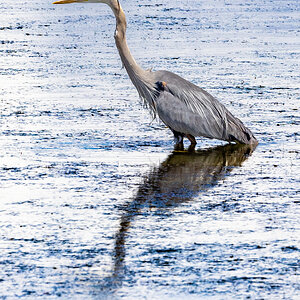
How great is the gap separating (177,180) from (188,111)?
2.35m

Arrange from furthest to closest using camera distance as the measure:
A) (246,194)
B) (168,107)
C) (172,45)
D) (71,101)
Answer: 1. (172,45)
2. (71,101)
3. (168,107)
4. (246,194)

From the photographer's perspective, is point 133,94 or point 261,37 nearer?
point 133,94

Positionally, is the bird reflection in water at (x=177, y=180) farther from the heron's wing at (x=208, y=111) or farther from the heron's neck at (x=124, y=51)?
the heron's neck at (x=124, y=51)

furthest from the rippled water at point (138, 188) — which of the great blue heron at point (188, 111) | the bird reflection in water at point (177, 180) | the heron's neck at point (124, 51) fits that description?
the heron's neck at point (124, 51)

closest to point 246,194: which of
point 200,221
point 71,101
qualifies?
point 200,221

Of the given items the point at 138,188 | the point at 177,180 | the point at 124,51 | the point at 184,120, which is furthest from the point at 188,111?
the point at 138,188

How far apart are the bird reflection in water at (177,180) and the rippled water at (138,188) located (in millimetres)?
17

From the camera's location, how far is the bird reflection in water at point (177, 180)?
7285mm

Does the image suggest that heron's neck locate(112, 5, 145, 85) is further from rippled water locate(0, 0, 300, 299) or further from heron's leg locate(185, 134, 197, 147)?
heron's leg locate(185, 134, 197, 147)

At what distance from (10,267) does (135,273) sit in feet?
3.15

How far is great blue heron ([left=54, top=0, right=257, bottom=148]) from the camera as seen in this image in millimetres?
11656

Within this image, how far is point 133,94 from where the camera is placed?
51.8 feet

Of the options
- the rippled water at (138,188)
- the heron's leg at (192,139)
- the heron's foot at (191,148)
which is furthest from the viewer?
the heron's leg at (192,139)

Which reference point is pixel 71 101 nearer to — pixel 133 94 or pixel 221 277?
pixel 133 94
